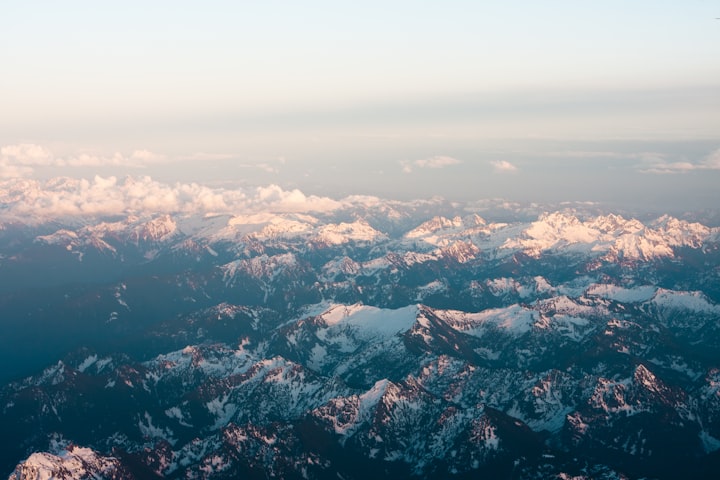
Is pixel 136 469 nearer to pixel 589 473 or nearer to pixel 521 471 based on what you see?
pixel 521 471

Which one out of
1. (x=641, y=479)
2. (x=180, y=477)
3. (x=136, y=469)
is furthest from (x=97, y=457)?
(x=641, y=479)

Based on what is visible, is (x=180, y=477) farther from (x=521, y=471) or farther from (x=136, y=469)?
(x=521, y=471)

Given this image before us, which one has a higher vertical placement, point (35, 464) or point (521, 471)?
point (35, 464)

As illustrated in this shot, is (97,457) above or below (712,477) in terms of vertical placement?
above

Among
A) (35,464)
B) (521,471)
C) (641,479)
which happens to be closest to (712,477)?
(641,479)

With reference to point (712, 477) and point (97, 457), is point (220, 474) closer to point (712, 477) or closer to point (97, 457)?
point (97, 457)

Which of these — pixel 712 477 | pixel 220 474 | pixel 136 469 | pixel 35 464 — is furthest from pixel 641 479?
Answer: pixel 35 464

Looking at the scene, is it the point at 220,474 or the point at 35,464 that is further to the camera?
the point at 220,474
